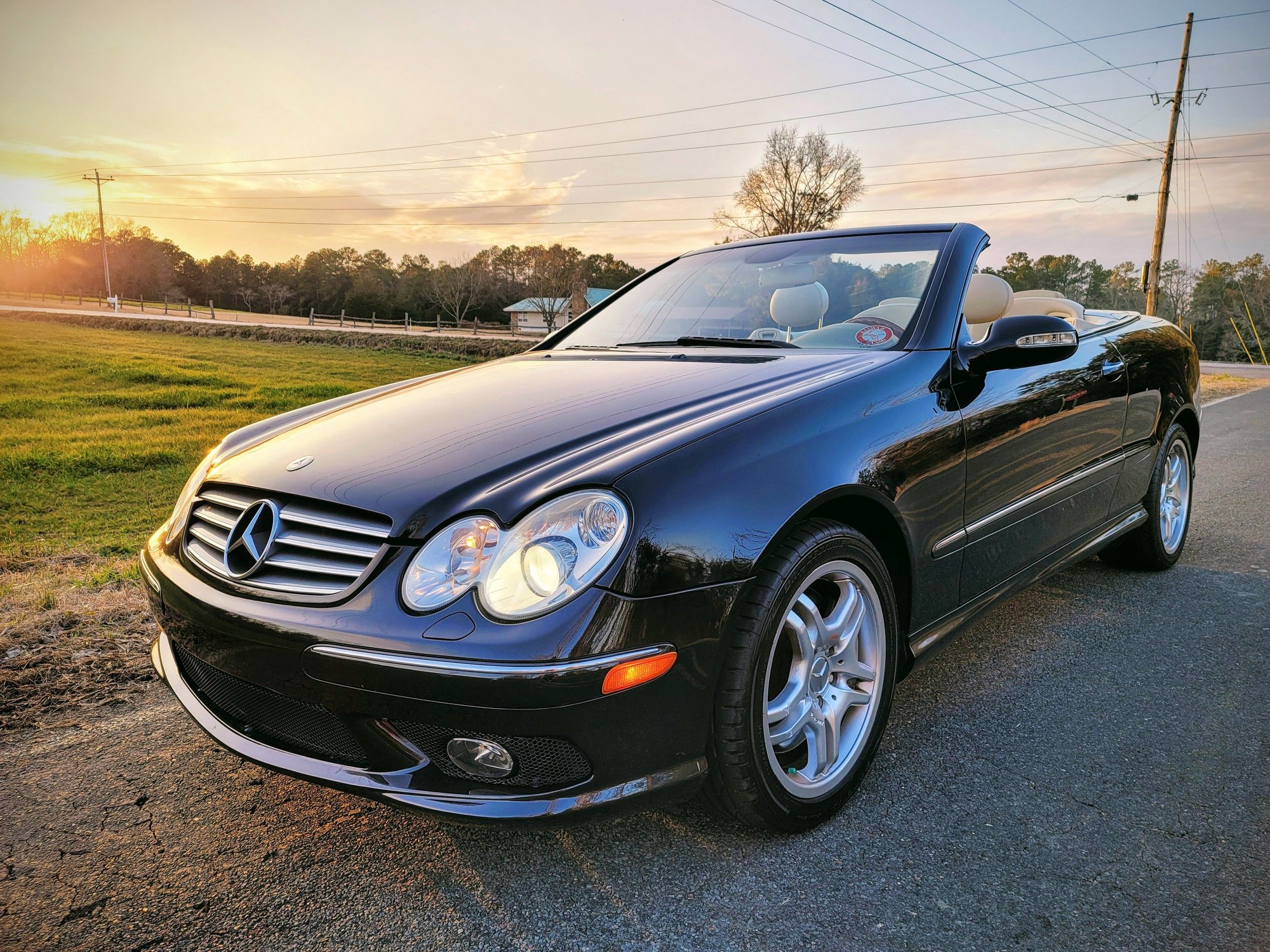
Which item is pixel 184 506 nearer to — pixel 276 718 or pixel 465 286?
pixel 276 718

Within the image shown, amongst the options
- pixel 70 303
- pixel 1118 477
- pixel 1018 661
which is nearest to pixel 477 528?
pixel 1018 661

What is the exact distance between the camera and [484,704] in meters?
1.52

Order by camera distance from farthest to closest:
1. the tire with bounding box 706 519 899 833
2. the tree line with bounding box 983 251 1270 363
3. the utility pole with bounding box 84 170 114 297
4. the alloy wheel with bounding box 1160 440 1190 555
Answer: the tree line with bounding box 983 251 1270 363, the utility pole with bounding box 84 170 114 297, the alloy wheel with bounding box 1160 440 1190 555, the tire with bounding box 706 519 899 833

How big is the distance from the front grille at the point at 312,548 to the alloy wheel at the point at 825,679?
0.92 meters

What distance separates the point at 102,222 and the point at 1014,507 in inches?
1239

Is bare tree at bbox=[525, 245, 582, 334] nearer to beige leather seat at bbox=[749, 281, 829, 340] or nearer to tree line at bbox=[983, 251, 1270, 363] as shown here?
tree line at bbox=[983, 251, 1270, 363]

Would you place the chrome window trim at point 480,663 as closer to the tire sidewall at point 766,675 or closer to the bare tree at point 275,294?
the tire sidewall at point 766,675

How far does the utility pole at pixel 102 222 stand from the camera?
15.6 meters

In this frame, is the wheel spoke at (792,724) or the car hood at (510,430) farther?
the wheel spoke at (792,724)

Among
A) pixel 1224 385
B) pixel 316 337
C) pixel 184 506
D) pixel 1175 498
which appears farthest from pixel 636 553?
pixel 316 337

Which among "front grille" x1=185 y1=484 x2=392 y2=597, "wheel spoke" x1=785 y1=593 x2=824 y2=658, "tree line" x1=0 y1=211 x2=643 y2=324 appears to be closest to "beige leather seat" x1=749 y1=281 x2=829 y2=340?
"wheel spoke" x1=785 y1=593 x2=824 y2=658

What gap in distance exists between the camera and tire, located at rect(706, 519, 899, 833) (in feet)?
5.75

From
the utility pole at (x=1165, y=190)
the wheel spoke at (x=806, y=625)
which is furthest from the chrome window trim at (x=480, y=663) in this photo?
the utility pole at (x=1165, y=190)

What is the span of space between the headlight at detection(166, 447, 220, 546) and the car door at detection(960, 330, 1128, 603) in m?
2.15
